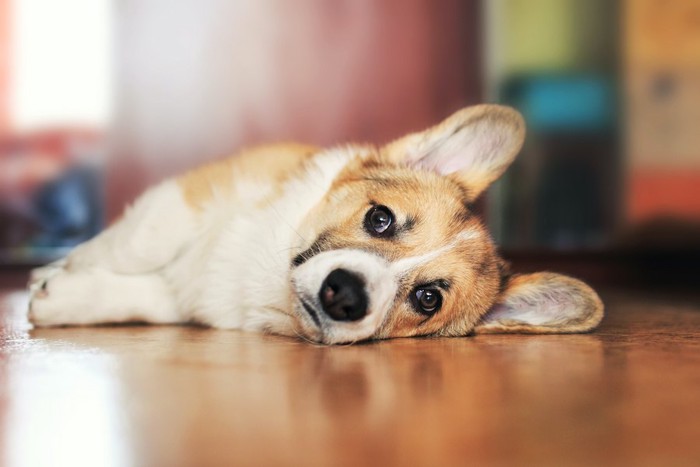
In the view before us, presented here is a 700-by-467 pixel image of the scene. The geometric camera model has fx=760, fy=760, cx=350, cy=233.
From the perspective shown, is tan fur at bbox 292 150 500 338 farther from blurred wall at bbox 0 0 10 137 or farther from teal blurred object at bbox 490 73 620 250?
blurred wall at bbox 0 0 10 137

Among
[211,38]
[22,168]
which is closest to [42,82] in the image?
[22,168]

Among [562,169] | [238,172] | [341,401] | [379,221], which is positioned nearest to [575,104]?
[562,169]

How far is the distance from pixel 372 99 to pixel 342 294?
294 cm

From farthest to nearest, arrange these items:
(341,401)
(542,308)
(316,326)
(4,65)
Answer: (4,65), (542,308), (316,326), (341,401)

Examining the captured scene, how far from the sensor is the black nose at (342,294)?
1.78 meters

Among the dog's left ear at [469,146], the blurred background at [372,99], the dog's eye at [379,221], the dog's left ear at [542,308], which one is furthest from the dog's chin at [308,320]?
the blurred background at [372,99]

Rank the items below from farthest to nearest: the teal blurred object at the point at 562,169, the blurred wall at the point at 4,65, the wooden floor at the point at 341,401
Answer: the teal blurred object at the point at 562,169
the blurred wall at the point at 4,65
the wooden floor at the point at 341,401

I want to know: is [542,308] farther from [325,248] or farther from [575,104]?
[575,104]

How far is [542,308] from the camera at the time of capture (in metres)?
2.25

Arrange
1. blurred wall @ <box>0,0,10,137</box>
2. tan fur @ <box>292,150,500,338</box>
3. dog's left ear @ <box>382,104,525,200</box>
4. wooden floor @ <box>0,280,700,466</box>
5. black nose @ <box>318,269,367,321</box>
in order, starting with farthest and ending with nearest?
blurred wall @ <box>0,0,10,137</box>, dog's left ear @ <box>382,104,525,200</box>, tan fur @ <box>292,150,500,338</box>, black nose @ <box>318,269,367,321</box>, wooden floor @ <box>0,280,700,466</box>

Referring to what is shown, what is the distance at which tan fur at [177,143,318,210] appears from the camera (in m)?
2.34

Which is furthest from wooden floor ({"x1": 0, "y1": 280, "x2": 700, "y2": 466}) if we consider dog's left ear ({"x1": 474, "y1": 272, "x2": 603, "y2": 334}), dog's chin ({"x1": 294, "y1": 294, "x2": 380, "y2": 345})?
dog's left ear ({"x1": 474, "y1": 272, "x2": 603, "y2": 334})

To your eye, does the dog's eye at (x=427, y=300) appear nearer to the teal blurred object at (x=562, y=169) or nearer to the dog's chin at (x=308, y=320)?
the dog's chin at (x=308, y=320)

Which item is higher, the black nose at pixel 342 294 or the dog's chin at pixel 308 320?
the black nose at pixel 342 294
